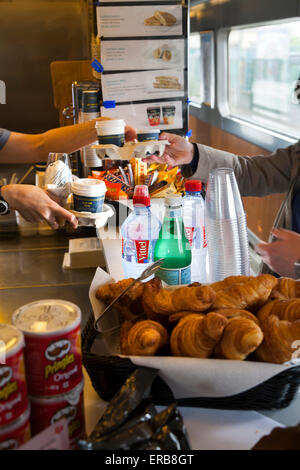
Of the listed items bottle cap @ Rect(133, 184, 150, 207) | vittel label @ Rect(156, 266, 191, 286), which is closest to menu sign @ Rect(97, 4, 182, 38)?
bottle cap @ Rect(133, 184, 150, 207)

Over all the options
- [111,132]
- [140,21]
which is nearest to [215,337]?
[111,132]

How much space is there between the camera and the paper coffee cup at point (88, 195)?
1529 millimetres

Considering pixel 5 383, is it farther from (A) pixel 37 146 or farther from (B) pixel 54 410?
(A) pixel 37 146

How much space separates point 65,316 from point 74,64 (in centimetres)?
401

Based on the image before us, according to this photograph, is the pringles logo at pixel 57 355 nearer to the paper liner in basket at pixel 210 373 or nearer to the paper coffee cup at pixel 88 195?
the paper liner in basket at pixel 210 373

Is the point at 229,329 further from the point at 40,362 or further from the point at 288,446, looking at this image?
the point at 40,362

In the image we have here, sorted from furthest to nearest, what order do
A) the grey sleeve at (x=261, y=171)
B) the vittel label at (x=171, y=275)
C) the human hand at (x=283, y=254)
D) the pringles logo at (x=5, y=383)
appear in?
1. the grey sleeve at (x=261, y=171)
2. the human hand at (x=283, y=254)
3. the vittel label at (x=171, y=275)
4. the pringles logo at (x=5, y=383)

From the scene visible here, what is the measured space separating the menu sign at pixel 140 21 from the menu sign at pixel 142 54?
0.06 metres

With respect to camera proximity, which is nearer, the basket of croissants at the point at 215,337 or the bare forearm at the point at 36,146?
the basket of croissants at the point at 215,337

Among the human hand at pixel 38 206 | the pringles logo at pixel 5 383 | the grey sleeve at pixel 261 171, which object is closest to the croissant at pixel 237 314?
the pringles logo at pixel 5 383

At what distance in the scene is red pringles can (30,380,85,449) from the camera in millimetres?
687

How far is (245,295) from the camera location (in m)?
0.93
